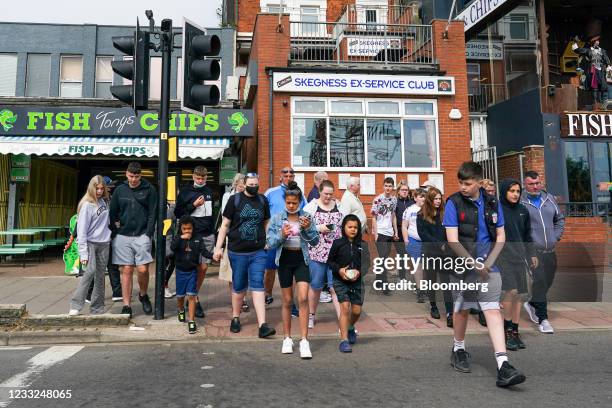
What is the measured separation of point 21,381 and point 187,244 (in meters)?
2.36

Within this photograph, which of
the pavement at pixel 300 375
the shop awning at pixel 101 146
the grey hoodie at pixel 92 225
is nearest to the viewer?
the pavement at pixel 300 375

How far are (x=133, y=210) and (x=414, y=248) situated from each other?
4.22 metres

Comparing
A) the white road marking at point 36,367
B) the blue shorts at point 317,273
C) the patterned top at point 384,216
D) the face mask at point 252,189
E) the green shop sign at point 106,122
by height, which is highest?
the green shop sign at point 106,122

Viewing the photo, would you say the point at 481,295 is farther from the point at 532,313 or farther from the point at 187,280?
the point at 187,280

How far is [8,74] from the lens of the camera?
59.9 ft

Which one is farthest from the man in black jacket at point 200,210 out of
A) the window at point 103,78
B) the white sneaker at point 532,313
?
the window at point 103,78

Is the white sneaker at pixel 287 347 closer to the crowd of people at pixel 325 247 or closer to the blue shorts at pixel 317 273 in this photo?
the crowd of people at pixel 325 247

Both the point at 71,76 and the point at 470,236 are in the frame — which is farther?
the point at 71,76

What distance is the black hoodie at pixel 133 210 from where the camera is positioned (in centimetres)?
615

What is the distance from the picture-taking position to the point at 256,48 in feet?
39.2

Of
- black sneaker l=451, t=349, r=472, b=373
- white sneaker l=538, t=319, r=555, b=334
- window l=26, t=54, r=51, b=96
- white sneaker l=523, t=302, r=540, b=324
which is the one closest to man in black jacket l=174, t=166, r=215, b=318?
black sneaker l=451, t=349, r=472, b=373

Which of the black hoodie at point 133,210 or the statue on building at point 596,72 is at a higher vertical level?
the statue on building at point 596,72

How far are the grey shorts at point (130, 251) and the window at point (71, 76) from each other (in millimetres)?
14734

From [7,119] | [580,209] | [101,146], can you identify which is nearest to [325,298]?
[101,146]
